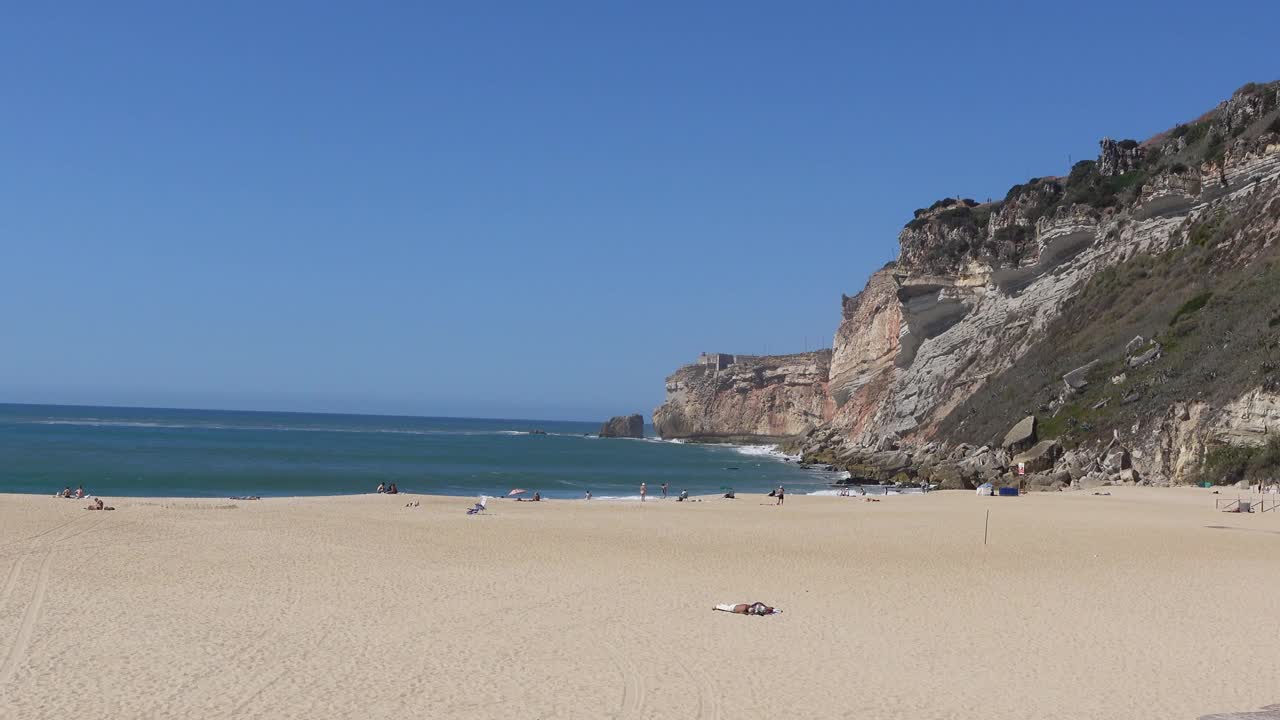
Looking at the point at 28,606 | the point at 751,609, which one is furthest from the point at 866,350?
the point at 28,606

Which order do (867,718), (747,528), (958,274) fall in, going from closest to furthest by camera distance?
(867,718)
(747,528)
(958,274)

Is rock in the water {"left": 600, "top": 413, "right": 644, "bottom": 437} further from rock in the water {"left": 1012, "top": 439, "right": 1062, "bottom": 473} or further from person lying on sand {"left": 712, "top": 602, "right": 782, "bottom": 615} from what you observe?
person lying on sand {"left": 712, "top": 602, "right": 782, "bottom": 615}

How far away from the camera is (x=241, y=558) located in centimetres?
1886

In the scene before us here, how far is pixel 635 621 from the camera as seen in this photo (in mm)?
13594

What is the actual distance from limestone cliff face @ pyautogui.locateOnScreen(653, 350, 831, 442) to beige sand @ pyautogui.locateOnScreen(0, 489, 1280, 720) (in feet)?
308

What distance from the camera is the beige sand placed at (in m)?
9.81

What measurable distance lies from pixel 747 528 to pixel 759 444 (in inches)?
3712

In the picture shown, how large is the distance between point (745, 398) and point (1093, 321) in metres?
78.8

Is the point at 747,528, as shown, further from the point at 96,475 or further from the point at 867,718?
the point at 96,475

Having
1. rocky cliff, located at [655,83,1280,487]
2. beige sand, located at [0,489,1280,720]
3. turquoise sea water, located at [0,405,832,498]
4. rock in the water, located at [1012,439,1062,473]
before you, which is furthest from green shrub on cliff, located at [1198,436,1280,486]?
turquoise sea water, located at [0,405,832,498]

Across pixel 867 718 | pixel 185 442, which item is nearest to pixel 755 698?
pixel 867 718

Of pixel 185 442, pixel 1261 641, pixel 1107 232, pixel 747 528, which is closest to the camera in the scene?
pixel 1261 641

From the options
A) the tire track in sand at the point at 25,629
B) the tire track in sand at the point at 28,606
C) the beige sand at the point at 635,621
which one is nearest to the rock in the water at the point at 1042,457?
the beige sand at the point at 635,621

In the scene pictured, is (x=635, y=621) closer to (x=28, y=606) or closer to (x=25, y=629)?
(x=25, y=629)
